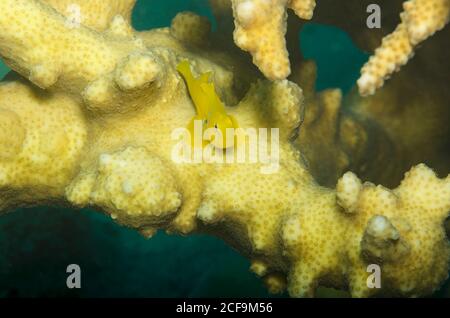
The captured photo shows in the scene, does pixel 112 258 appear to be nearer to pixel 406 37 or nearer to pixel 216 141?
pixel 216 141

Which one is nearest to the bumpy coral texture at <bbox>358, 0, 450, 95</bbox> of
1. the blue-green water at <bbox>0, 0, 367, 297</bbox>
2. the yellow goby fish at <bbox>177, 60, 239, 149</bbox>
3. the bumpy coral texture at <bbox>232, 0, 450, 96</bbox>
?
the bumpy coral texture at <bbox>232, 0, 450, 96</bbox>

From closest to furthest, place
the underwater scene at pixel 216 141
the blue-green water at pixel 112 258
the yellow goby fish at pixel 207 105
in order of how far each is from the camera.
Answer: the underwater scene at pixel 216 141 < the yellow goby fish at pixel 207 105 < the blue-green water at pixel 112 258

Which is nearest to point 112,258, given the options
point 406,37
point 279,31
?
point 279,31

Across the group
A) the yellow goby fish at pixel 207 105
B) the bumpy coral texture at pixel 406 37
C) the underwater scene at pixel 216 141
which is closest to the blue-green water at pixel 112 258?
the underwater scene at pixel 216 141

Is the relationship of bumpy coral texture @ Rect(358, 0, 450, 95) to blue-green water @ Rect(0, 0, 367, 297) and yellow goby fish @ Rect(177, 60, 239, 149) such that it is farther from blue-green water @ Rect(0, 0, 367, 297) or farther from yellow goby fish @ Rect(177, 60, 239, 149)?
blue-green water @ Rect(0, 0, 367, 297)

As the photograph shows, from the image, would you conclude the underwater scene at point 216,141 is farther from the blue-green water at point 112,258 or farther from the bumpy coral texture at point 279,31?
the blue-green water at point 112,258

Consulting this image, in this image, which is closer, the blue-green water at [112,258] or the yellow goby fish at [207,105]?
the yellow goby fish at [207,105]
